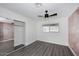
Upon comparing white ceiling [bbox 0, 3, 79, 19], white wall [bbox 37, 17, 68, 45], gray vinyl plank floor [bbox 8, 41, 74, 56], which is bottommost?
gray vinyl plank floor [bbox 8, 41, 74, 56]

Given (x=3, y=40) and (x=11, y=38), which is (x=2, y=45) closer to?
(x=3, y=40)

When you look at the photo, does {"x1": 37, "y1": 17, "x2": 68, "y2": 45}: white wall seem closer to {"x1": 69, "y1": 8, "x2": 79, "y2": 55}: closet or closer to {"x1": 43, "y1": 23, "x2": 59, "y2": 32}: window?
{"x1": 43, "y1": 23, "x2": 59, "y2": 32}: window

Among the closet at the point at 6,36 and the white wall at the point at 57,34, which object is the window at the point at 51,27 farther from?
the closet at the point at 6,36

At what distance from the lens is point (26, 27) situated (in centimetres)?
496

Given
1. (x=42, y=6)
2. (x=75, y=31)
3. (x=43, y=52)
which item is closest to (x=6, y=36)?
(x=43, y=52)

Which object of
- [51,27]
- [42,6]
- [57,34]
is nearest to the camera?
[42,6]

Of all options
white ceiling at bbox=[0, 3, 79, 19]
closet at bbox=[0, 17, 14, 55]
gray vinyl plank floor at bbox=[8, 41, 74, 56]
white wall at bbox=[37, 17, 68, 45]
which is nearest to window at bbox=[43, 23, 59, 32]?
white wall at bbox=[37, 17, 68, 45]

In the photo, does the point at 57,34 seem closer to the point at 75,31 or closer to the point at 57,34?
the point at 57,34

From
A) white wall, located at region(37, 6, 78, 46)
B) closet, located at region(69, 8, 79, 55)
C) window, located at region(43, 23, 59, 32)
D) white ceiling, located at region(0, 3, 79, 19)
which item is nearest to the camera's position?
closet, located at region(69, 8, 79, 55)

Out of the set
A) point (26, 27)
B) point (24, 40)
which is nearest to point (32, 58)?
point (24, 40)

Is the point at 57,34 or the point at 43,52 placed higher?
the point at 57,34

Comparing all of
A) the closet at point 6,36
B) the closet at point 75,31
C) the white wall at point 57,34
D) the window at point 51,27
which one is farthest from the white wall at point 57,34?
the closet at point 6,36

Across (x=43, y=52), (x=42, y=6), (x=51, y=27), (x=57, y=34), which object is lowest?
(x=43, y=52)

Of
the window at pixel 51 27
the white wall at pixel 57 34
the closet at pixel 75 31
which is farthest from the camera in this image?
the window at pixel 51 27
